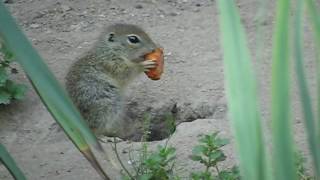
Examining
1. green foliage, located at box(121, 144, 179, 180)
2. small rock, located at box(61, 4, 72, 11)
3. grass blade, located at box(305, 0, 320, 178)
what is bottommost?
small rock, located at box(61, 4, 72, 11)

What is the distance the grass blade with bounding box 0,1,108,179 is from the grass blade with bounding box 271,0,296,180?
0.36 m

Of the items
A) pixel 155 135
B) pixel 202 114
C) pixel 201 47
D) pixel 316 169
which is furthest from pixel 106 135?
pixel 316 169

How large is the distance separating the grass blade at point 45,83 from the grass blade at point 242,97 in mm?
318

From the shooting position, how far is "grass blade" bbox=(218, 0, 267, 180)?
103 centimetres

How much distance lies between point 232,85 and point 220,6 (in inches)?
4.4

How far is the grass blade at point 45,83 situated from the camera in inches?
49.4

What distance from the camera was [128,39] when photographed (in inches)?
179

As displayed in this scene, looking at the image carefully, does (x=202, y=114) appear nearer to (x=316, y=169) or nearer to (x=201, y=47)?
(x=201, y=47)

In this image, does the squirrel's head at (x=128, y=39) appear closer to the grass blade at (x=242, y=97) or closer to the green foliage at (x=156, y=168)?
the green foliage at (x=156, y=168)

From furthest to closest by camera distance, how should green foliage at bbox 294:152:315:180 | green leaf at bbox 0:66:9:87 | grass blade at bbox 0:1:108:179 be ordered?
green leaf at bbox 0:66:9:87 → green foliage at bbox 294:152:315:180 → grass blade at bbox 0:1:108:179

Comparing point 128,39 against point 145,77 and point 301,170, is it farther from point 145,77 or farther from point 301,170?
point 301,170

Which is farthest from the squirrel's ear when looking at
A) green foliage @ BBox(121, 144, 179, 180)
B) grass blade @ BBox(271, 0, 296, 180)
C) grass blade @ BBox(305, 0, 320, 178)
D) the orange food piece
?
grass blade @ BBox(271, 0, 296, 180)

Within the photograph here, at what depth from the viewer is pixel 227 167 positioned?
332 cm

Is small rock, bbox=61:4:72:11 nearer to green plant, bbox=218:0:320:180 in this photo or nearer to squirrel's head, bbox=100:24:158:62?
squirrel's head, bbox=100:24:158:62
